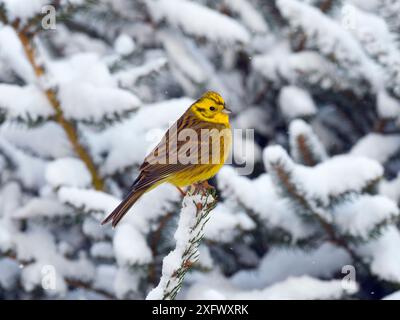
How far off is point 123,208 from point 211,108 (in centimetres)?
52

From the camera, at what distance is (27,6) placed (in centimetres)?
233

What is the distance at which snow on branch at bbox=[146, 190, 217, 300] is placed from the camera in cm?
147

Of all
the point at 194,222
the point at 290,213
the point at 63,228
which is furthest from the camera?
the point at 63,228

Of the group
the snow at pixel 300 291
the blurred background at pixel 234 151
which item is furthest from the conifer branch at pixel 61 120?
the snow at pixel 300 291

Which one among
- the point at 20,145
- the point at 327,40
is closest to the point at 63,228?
the point at 20,145

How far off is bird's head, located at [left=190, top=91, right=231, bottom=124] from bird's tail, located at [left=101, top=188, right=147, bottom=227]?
40 cm

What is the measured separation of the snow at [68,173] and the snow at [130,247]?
0.83 ft

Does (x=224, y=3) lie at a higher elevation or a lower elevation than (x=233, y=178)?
higher

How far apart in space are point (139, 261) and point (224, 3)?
4.32ft

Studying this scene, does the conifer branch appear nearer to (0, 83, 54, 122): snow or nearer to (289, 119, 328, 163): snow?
(0, 83, 54, 122): snow

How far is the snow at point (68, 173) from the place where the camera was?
96.5 inches

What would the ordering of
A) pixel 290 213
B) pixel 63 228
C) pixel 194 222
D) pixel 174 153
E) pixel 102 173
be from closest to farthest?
pixel 194 222 < pixel 174 153 < pixel 290 213 < pixel 102 173 < pixel 63 228

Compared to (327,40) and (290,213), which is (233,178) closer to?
(290,213)

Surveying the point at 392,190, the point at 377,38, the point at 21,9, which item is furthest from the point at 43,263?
the point at 377,38
